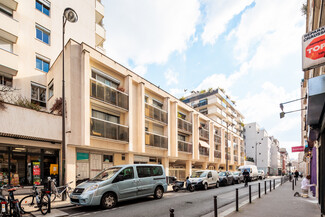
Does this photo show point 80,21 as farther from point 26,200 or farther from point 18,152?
point 26,200

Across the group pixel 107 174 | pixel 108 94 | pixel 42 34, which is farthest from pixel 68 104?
pixel 42 34

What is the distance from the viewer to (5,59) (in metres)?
15.4

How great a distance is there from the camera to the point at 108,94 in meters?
16.9

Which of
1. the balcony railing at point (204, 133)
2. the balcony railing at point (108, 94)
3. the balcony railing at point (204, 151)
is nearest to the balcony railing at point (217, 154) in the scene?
the balcony railing at point (204, 151)

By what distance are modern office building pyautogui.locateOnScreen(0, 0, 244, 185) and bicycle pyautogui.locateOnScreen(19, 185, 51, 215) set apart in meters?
4.21

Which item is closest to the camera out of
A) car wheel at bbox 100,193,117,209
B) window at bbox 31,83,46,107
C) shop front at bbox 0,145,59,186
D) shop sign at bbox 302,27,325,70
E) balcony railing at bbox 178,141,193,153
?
shop sign at bbox 302,27,325,70

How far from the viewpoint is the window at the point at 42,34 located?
61.6 feet

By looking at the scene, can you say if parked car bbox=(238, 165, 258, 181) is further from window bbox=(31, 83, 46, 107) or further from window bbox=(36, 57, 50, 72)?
window bbox=(36, 57, 50, 72)

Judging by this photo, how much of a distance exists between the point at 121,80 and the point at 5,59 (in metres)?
8.48

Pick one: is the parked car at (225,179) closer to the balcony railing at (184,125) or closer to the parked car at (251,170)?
the balcony railing at (184,125)

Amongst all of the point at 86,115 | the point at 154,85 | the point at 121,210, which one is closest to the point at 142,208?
the point at 121,210

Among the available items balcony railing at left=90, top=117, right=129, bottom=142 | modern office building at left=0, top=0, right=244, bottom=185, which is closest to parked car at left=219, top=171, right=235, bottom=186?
modern office building at left=0, top=0, right=244, bottom=185

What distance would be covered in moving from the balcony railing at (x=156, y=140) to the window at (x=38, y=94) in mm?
9466

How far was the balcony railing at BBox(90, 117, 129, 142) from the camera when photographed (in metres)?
15.2
